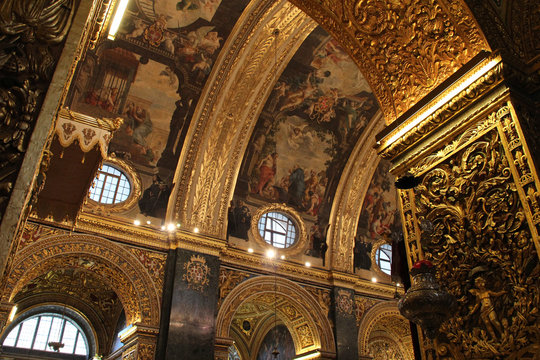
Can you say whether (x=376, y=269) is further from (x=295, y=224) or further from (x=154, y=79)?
(x=154, y=79)

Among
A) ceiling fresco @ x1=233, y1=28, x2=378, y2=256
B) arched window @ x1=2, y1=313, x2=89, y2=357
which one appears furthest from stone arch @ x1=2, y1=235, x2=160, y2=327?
arched window @ x1=2, y1=313, x2=89, y2=357

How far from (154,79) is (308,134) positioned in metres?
5.05

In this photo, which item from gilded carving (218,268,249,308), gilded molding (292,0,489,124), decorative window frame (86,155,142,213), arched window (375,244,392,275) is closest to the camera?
gilded molding (292,0,489,124)

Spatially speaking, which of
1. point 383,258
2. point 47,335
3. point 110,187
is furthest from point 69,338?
point 383,258

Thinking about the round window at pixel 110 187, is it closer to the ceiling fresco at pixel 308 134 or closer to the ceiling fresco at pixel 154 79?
the ceiling fresco at pixel 154 79

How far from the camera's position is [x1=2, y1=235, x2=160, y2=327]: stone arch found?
1048 centimetres

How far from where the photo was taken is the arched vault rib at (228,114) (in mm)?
11961

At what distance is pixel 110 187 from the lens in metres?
12.1

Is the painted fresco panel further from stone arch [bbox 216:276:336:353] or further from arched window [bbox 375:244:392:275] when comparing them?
stone arch [bbox 216:276:336:353]

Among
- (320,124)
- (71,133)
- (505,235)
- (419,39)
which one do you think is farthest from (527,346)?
(320,124)

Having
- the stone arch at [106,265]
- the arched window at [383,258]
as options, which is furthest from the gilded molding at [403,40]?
the arched window at [383,258]

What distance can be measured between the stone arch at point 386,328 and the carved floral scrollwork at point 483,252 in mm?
10276

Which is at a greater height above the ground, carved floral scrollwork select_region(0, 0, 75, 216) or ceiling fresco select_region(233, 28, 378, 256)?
ceiling fresco select_region(233, 28, 378, 256)

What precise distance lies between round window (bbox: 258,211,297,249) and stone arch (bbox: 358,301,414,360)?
11.1 feet
